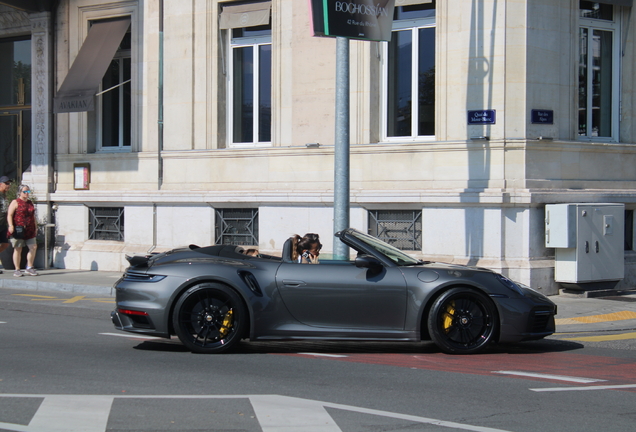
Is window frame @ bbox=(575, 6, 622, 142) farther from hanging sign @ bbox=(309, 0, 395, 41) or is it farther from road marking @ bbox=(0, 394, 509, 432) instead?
road marking @ bbox=(0, 394, 509, 432)

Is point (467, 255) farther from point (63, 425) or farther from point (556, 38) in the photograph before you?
point (63, 425)

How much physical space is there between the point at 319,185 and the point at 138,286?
23.3 ft

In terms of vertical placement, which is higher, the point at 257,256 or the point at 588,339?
the point at 257,256

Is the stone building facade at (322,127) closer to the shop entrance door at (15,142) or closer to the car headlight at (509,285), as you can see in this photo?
the shop entrance door at (15,142)

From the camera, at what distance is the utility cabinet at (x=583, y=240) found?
12.5 meters

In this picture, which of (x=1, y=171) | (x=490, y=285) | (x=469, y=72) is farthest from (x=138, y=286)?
(x=1, y=171)

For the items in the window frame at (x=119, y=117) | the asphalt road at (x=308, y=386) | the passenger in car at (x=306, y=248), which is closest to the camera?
the asphalt road at (x=308, y=386)

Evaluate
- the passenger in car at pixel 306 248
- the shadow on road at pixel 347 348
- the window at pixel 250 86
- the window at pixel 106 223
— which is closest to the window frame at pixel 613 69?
the window at pixel 250 86

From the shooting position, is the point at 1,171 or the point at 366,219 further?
the point at 1,171

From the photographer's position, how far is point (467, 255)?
13.0 metres

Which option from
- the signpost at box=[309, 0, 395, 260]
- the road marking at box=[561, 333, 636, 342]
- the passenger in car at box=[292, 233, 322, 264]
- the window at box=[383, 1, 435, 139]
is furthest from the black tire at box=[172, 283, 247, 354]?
the window at box=[383, 1, 435, 139]

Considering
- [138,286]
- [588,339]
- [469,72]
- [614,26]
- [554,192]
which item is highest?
[614,26]

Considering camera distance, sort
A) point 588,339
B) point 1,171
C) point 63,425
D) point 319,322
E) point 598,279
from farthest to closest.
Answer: point 1,171, point 598,279, point 588,339, point 319,322, point 63,425

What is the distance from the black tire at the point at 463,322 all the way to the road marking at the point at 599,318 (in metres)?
3.09
